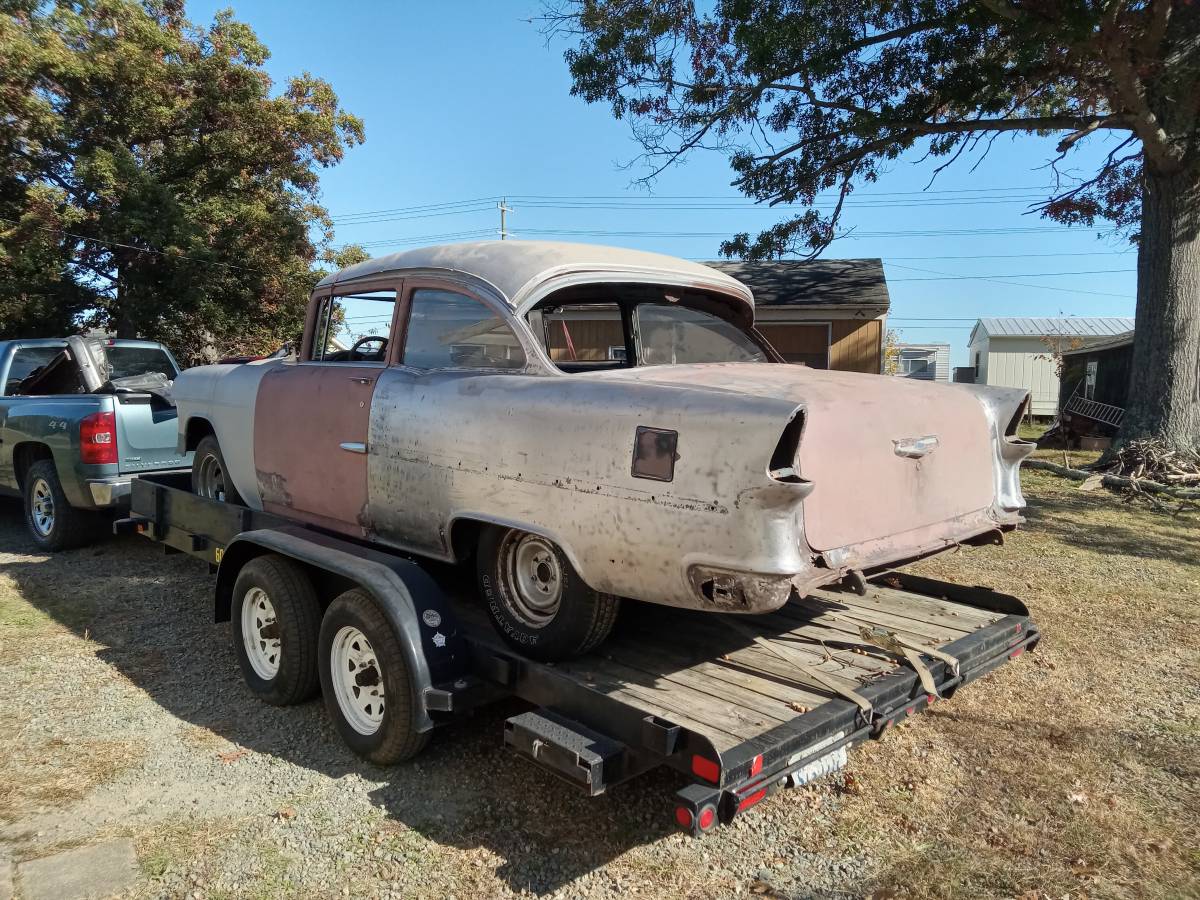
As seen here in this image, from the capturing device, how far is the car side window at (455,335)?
3.72m

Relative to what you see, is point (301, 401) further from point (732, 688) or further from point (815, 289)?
point (815, 289)

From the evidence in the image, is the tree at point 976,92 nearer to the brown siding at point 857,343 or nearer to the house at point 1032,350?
the brown siding at point 857,343

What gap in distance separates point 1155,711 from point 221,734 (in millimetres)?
4677

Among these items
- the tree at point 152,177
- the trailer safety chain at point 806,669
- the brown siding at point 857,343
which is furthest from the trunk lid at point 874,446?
the tree at point 152,177

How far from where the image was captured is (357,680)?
11.8 ft

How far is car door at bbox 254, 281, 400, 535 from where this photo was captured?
4172mm

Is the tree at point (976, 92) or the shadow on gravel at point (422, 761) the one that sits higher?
the tree at point (976, 92)

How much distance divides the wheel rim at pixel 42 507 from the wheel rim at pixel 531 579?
583cm

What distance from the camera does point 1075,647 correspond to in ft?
16.7

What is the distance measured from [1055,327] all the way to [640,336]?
34207mm

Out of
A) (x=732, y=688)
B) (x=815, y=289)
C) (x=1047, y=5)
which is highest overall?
(x=1047, y=5)

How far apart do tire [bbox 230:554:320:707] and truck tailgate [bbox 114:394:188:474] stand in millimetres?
3109

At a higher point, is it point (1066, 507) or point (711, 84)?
point (711, 84)

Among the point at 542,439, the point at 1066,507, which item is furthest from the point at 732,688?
the point at 1066,507
